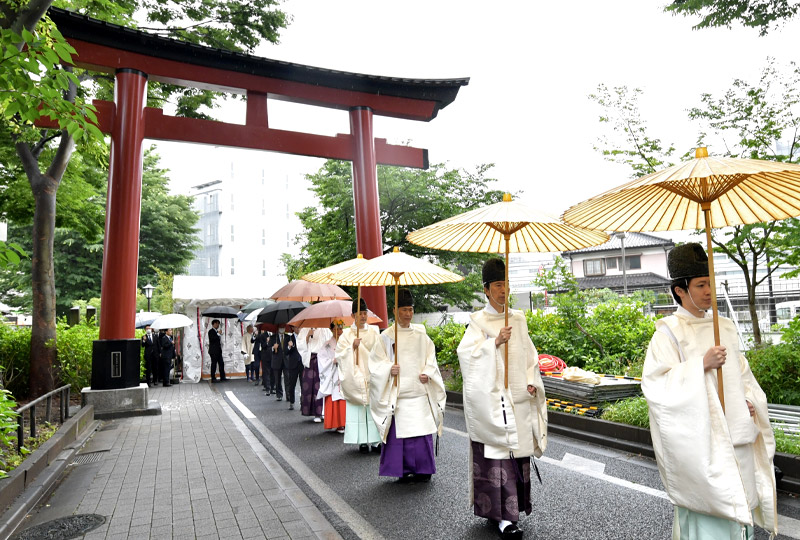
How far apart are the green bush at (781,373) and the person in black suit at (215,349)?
15108 millimetres

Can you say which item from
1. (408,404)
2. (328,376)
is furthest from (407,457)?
(328,376)

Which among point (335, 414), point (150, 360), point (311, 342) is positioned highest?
point (311, 342)

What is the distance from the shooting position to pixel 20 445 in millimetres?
5820

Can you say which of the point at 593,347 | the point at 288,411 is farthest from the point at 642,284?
the point at 288,411

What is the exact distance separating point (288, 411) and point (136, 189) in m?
5.52

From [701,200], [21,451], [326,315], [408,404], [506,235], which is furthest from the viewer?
[326,315]

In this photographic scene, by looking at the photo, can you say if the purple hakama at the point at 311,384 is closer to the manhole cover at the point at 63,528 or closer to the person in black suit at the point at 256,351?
the manhole cover at the point at 63,528

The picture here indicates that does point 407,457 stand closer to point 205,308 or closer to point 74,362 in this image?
point 74,362

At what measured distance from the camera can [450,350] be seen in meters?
12.1

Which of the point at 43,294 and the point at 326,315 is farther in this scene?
the point at 43,294

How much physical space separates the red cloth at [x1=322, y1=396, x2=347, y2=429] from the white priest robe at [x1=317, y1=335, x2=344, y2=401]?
0.10 m

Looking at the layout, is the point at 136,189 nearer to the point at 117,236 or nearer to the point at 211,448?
the point at 117,236

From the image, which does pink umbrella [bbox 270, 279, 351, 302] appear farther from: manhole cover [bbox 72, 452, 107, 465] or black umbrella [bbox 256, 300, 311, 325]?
manhole cover [bbox 72, 452, 107, 465]

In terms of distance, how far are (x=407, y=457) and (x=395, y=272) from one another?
6.50 feet
